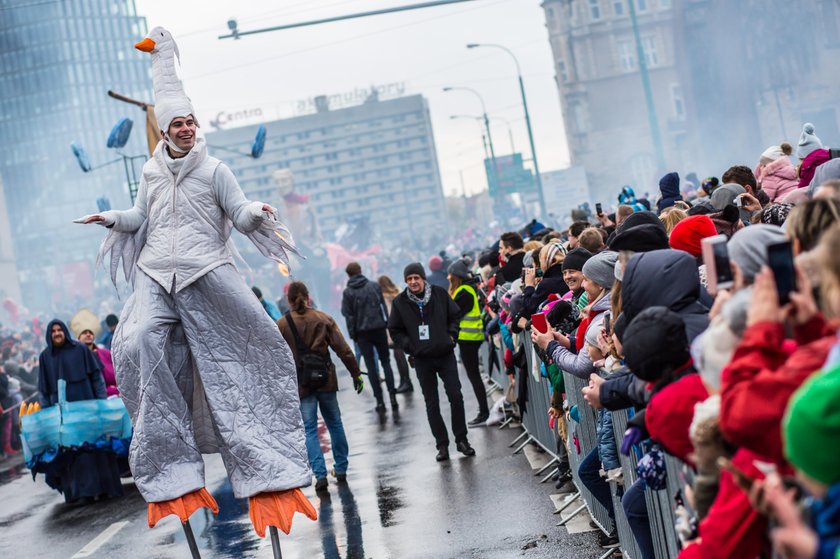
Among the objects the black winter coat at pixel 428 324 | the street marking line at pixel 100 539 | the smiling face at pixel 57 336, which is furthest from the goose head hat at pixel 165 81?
the smiling face at pixel 57 336

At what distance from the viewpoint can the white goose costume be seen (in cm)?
739

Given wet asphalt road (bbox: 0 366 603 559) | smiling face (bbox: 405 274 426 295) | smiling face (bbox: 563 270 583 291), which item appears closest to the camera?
wet asphalt road (bbox: 0 366 603 559)

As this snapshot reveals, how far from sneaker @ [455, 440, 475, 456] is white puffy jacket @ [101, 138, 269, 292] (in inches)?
189

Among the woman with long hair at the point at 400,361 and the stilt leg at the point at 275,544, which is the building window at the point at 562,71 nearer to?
the woman with long hair at the point at 400,361

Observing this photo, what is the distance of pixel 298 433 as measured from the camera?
7.71m

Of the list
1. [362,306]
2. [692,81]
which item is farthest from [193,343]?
[692,81]

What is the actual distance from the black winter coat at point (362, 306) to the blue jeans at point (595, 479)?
9.96m

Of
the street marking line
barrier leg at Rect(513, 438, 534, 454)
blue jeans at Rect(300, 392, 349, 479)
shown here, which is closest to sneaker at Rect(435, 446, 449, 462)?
barrier leg at Rect(513, 438, 534, 454)

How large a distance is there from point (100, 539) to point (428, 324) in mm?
3604

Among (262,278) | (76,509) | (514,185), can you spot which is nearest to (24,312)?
(262,278)

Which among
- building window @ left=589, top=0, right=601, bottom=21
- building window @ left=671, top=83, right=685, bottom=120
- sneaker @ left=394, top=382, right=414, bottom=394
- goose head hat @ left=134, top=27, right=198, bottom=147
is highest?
building window @ left=589, top=0, right=601, bottom=21

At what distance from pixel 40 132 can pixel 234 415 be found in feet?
392

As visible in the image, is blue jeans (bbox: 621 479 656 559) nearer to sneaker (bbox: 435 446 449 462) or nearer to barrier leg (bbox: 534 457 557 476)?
barrier leg (bbox: 534 457 557 476)

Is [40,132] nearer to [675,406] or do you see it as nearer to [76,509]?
[76,509]
